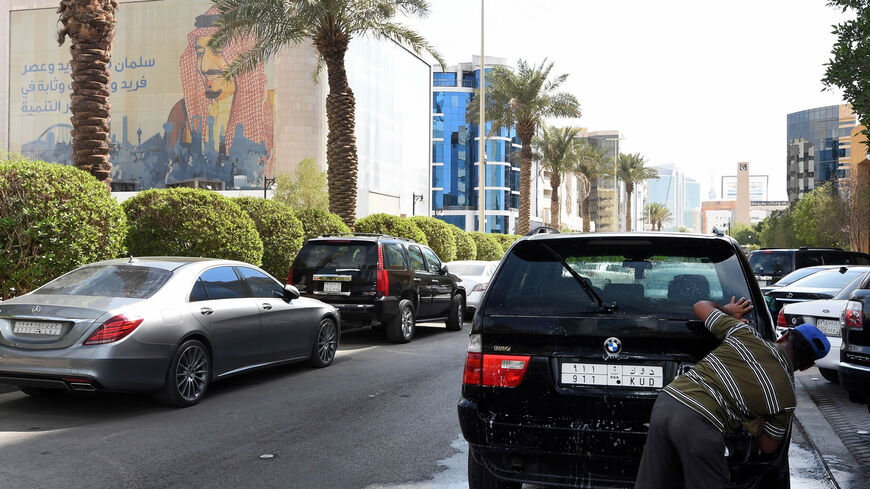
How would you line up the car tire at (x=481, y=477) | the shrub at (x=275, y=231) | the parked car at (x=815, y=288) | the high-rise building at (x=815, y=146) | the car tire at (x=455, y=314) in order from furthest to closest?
the high-rise building at (x=815, y=146)
the shrub at (x=275, y=231)
the car tire at (x=455, y=314)
the parked car at (x=815, y=288)
the car tire at (x=481, y=477)

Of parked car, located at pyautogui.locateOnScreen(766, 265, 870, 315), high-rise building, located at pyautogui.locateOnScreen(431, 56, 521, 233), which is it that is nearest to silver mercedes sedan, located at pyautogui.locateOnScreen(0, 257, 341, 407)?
parked car, located at pyautogui.locateOnScreen(766, 265, 870, 315)

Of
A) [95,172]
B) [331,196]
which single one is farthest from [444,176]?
[95,172]

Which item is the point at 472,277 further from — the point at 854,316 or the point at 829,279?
the point at 854,316

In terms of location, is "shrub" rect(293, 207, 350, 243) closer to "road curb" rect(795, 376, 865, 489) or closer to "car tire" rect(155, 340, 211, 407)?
"car tire" rect(155, 340, 211, 407)

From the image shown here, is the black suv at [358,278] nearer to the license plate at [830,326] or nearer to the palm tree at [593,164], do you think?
the license plate at [830,326]

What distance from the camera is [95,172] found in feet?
47.3

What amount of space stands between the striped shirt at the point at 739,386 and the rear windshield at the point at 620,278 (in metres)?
0.71

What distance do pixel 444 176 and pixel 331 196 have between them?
9899cm

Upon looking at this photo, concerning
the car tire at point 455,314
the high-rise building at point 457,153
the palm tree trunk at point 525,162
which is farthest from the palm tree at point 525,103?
the high-rise building at point 457,153

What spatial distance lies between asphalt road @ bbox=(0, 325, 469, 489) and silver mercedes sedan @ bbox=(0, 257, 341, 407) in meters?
0.34

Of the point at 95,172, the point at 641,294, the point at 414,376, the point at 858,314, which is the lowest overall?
the point at 414,376

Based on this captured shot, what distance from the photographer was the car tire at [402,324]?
1309 centimetres

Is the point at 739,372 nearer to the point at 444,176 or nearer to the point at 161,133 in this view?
the point at 161,133

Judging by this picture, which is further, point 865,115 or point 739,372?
point 865,115
